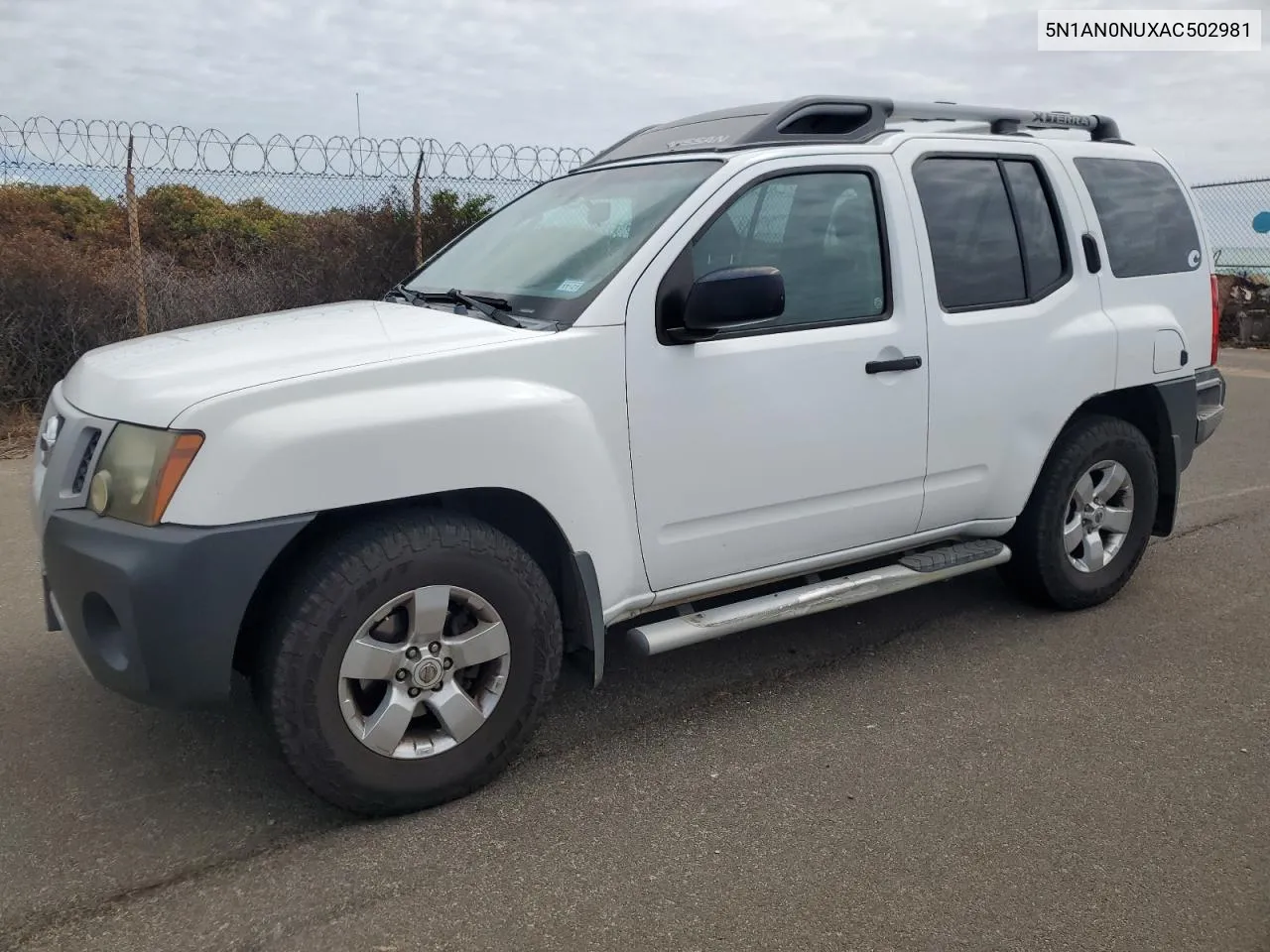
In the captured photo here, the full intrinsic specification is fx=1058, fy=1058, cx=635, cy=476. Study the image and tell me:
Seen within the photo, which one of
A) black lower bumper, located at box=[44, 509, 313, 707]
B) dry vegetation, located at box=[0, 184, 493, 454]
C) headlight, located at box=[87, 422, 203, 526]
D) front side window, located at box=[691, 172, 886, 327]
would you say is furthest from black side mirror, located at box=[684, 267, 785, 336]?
dry vegetation, located at box=[0, 184, 493, 454]

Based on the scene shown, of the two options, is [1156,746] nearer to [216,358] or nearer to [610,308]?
[610,308]

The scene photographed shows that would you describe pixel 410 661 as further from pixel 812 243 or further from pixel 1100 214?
pixel 1100 214

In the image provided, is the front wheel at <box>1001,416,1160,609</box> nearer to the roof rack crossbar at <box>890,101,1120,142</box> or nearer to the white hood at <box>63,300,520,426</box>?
the roof rack crossbar at <box>890,101,1120,142</box>

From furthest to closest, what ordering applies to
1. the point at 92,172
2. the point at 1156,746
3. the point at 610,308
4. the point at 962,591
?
the point at 92,172
the point at 962,591
the point at 1156,746
the point at 610,308

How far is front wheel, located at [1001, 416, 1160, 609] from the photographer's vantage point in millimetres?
4281

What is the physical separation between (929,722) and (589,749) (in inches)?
44.6

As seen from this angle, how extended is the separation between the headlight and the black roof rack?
207 cm

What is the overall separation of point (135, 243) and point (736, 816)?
734 cm

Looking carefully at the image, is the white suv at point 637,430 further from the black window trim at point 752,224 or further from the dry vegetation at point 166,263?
the dry vegetation at point 166,263

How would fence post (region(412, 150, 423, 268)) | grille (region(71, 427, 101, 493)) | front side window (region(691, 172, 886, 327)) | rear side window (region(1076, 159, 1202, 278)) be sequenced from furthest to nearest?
fence post (region(412, 150, 423, 268)) < rear side window (region(1076, 159, 1202, 278)) < front side window (region(691, 172, 886, 327)) < grille (region(71, 427, 101, 493))

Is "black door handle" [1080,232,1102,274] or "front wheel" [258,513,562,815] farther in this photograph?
"black door handle" [1080,232,1102,274]

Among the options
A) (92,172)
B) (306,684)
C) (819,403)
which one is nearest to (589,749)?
(306,684)

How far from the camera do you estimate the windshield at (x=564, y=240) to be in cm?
328

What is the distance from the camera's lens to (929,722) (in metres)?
3.50
